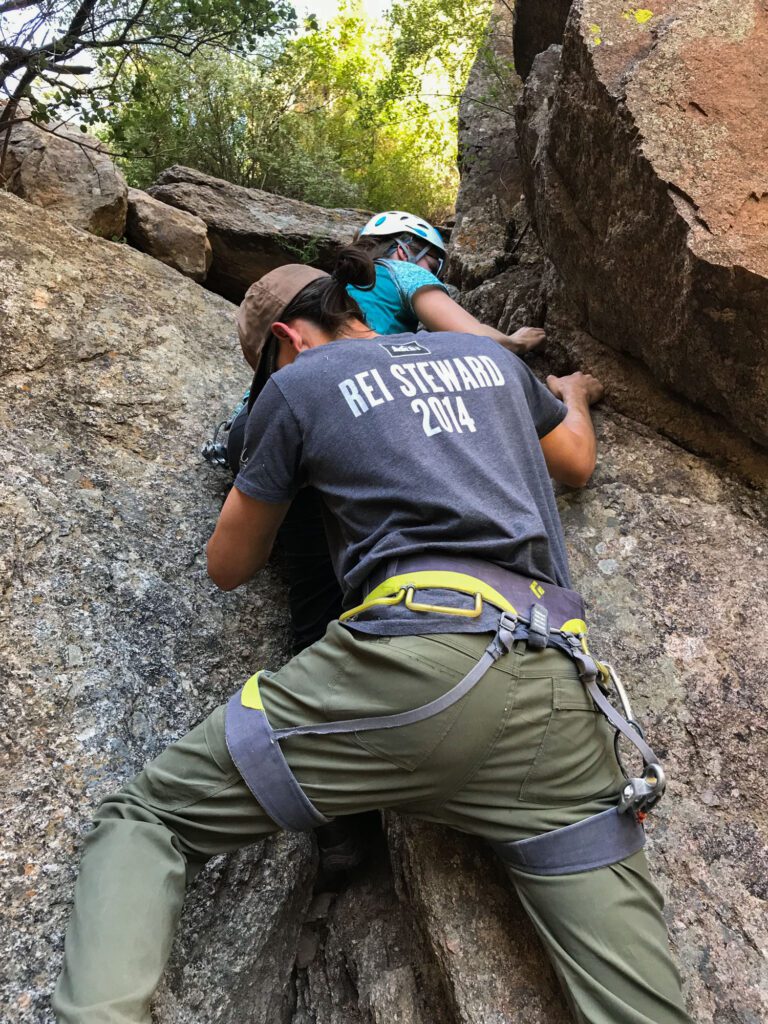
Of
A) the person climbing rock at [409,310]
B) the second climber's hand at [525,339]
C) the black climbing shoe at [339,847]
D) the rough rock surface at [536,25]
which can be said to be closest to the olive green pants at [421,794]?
the black climbing shoe at [339,847]

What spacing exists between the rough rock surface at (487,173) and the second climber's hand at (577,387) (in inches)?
64.2

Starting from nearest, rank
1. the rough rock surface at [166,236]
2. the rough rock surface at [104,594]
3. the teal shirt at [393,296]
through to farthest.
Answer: the rough rock surface at [104,594] < the teal shirt at [393,296] < the rough rock surface at [166,236]

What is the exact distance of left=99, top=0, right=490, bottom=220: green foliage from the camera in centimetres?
794

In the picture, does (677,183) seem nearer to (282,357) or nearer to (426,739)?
(282,357)

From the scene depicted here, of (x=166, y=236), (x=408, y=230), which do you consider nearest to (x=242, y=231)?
(x=166, y=236)

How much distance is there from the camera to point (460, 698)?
6.45 feet

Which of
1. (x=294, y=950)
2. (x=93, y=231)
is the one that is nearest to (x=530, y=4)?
(x=93, y=231)

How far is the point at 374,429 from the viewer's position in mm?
2309

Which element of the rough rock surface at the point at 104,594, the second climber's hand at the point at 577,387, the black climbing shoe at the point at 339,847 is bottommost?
the black climbing shoe at the point at 339,847

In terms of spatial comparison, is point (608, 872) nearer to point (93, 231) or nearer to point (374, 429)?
point (374, 429)

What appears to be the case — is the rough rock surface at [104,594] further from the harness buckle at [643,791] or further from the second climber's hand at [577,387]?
the second climber's hand at [577,387]

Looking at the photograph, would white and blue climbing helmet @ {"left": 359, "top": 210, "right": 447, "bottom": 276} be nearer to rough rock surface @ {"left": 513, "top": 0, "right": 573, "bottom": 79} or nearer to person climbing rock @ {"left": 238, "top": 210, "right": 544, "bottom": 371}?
person climbing rock @ {"left": 238, "top": 210, "right": 544, "bottom": 371}

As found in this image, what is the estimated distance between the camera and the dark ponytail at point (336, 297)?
297 cm

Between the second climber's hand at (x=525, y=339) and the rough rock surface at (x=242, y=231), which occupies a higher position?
the second climber's hand at (x=525, y=339)
